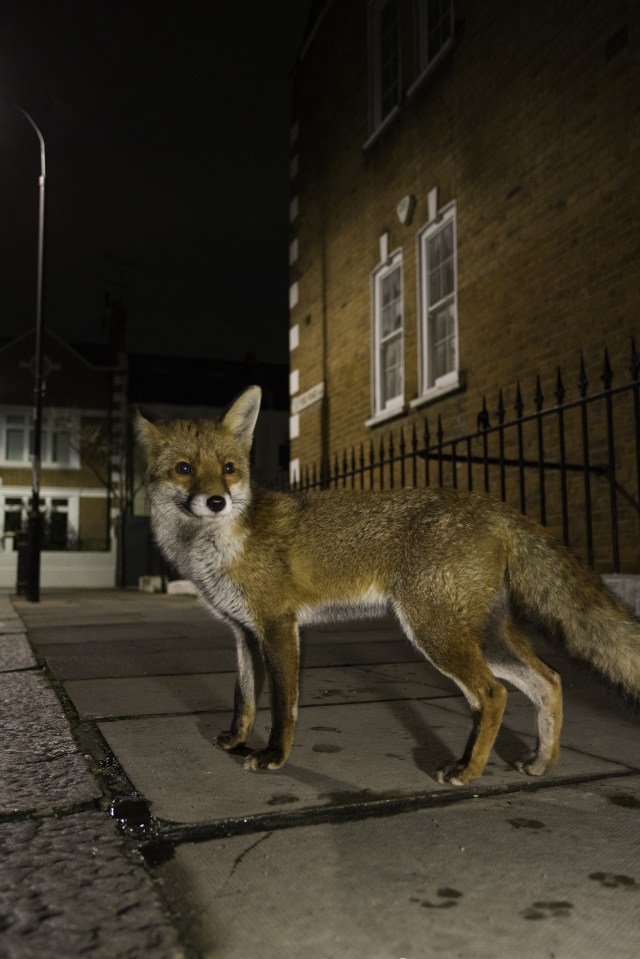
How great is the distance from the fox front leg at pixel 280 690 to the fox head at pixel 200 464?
51cm

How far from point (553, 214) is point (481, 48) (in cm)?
284

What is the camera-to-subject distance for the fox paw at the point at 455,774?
234cm

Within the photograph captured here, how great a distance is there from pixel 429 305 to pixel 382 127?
3211 millimetres

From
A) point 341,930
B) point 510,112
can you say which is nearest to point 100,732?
point 341,930

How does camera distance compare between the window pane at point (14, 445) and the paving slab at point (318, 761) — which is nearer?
the paving slab at point (318, 761)

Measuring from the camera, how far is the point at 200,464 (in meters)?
3.02

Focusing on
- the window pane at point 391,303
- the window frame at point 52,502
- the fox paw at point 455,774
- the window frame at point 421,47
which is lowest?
the fox paw at point 455,774

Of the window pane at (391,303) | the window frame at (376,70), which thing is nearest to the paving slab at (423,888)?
the window pane at (391,303)

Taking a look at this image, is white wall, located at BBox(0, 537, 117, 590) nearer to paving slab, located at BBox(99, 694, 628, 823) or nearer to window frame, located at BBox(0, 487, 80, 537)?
window frame, located at BBox(0, 487, 80, 537)

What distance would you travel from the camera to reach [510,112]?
925 centimetres

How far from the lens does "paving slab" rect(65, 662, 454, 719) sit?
3566 millimetres

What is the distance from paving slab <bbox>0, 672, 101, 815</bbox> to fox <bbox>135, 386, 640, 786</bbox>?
566 millimetres

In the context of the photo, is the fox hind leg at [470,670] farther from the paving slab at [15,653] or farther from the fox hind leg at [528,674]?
the paving slab at [15,653]

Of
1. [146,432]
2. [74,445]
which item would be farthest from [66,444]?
[146,432]
